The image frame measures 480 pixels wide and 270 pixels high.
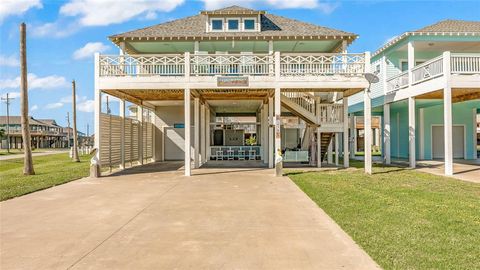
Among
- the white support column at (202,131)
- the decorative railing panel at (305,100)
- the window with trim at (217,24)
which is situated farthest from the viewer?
the white support column at (202,131)

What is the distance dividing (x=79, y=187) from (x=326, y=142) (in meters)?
11.7

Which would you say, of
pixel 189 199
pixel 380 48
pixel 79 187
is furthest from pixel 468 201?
pixel 380 48

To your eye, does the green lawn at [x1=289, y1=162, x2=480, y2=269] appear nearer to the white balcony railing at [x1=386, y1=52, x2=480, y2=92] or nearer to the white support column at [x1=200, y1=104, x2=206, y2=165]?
the white balcony railing at [x1=386, y1=52, x2=480, y2=92]

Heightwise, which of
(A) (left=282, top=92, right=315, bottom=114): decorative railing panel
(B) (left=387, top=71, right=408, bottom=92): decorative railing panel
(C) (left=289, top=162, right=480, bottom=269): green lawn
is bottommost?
(C) (left=289, top=162, right=480, bottom=269): green lawn

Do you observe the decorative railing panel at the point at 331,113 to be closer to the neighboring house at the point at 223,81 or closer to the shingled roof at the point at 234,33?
the neighboring house at the point at 223,81

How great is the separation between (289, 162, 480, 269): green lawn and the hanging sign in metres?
4.85

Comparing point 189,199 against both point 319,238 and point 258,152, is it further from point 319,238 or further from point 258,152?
point 258,152

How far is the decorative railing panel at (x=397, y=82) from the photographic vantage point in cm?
1697

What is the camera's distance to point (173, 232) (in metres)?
5.45

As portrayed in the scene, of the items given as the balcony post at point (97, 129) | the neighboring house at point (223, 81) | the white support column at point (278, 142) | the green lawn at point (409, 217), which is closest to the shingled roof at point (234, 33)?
the neighboring house at point (223, 81)

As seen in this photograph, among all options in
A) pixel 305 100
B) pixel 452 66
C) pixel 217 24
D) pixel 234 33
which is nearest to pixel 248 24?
pixel 234 33

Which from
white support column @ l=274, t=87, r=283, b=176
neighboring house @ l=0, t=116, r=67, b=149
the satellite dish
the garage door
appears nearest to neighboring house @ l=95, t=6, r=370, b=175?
white support column @ l=274, t=87, r=283, b=176

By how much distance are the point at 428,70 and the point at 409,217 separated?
1105 cm

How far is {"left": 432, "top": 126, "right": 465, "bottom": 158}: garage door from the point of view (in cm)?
2084
